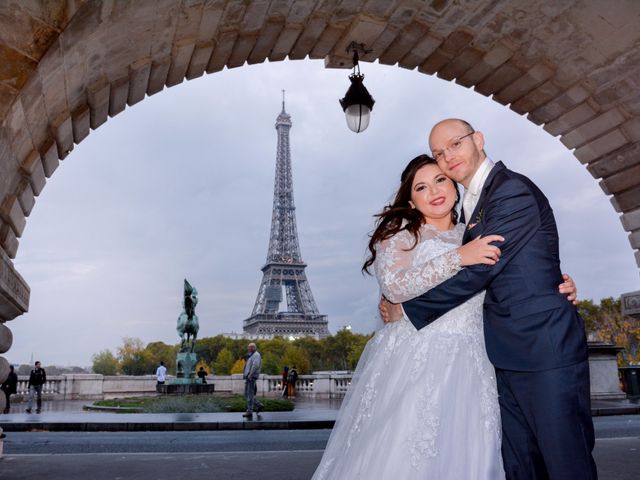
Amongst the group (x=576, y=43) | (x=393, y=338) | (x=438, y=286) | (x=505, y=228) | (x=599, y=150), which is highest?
(x=576, y=43)

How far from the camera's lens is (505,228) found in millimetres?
2477

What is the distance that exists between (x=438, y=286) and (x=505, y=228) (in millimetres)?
397

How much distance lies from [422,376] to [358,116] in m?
4.33

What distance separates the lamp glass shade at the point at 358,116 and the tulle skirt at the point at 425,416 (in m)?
3.93

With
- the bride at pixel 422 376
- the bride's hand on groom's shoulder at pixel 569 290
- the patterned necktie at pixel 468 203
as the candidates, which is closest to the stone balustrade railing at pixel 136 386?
the bride at pixel 422 376

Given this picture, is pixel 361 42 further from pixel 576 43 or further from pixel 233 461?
pixel 233 461

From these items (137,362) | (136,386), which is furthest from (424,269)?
(137,362)

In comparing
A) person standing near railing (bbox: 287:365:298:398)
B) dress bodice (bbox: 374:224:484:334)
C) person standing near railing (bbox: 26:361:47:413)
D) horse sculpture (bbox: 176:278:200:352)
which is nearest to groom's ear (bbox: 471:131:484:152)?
dress bodice (bbox: 374:224:484:334)

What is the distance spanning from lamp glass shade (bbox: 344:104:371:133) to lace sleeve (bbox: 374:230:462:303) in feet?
12.3

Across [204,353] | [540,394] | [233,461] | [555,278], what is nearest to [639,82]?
[555,278]

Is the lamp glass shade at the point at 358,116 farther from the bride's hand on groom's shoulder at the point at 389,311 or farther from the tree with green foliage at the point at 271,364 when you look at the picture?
the tree with green foliage at the point at 271,364

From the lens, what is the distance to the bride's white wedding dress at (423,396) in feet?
8.48

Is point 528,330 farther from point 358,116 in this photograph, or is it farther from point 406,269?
point 358,116

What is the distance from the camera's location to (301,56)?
615 cm
